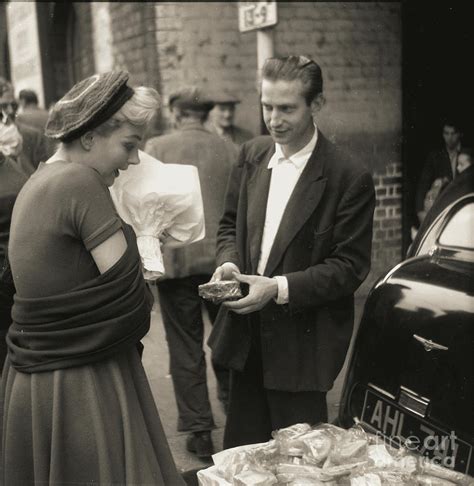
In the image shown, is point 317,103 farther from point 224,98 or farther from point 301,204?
point 224,98

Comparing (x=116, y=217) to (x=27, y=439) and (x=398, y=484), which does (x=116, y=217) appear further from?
(x=398, y=484)

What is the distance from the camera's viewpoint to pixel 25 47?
10.2m

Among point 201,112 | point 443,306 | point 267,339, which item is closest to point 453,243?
point 443,306

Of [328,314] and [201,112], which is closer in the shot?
[328,314]

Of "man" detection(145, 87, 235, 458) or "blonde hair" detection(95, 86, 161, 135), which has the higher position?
"blonde hair" detection(95, 86, 161, 135)

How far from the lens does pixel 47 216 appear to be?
2.18 meters

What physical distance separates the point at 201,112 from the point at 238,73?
8.23 feet

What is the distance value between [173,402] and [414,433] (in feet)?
8.50

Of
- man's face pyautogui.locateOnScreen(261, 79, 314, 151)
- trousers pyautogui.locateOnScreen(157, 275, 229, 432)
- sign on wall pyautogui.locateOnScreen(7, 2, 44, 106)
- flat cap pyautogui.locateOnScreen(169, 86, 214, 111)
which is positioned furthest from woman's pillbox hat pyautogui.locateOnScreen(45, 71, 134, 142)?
sign on wall pyautogui.locateOnScreen(7, 2, 44, 106)

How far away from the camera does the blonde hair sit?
2.29 meters

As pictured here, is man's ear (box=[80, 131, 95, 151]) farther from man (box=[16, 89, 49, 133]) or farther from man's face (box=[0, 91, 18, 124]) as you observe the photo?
man (box=[16, 89, 49, 133])

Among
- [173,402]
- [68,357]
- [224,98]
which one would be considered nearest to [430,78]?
A: [224,98]

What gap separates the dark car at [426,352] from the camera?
244 cm


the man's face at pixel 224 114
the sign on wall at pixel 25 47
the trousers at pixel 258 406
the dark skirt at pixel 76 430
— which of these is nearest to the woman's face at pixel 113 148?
the dark skirt at pixel 76 430
